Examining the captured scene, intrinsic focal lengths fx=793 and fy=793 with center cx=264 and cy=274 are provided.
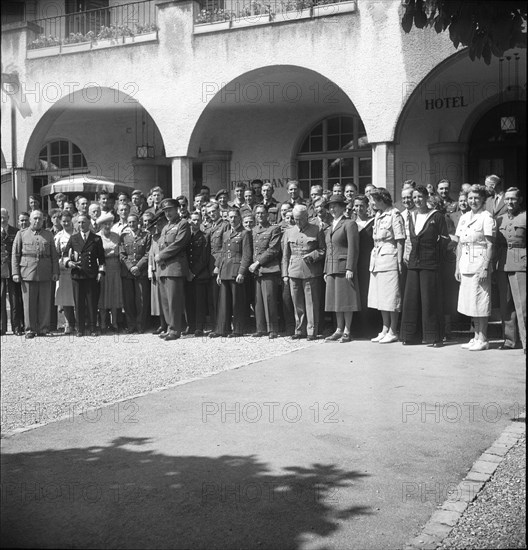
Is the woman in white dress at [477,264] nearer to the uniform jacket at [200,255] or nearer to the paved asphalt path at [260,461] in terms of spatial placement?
the paved asphalt path at [260,461]

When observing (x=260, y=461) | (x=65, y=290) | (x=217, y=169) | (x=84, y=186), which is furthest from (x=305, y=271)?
(x=217, y=169)

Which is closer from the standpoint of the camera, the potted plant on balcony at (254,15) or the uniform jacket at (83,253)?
the uniform jacket at (83,253)

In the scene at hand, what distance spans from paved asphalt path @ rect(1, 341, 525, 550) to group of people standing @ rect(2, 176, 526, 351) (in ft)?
6.62

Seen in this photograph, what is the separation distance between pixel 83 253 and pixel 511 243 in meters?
6.25

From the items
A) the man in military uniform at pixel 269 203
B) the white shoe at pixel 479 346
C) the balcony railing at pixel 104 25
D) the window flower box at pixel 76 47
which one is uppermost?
the balcony railing at pixel 104 25

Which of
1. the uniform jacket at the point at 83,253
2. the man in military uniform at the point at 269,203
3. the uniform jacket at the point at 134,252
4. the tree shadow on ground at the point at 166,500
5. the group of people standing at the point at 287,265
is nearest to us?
the tree shadow on ground at the point at 166,500

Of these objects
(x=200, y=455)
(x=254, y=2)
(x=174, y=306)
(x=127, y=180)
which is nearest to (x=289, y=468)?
(x=200, y=455)

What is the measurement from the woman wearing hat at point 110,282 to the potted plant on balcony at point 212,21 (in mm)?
5783

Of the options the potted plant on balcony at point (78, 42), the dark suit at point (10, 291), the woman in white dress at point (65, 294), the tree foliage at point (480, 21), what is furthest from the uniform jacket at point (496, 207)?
the potted plant on balcony at point (78, 42)

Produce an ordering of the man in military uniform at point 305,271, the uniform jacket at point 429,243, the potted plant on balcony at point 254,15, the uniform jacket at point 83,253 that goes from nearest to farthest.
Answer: the uniform jacket at point 429,243 < the man in military uniform at point 305,271 < the uniform jacket at point 83,253 < the potted plant on balcony at point 254,15

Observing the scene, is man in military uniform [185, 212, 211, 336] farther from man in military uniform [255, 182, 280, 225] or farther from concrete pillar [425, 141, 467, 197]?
concrete pillar [425, 141, 467, 197]

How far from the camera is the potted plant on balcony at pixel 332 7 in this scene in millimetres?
14570

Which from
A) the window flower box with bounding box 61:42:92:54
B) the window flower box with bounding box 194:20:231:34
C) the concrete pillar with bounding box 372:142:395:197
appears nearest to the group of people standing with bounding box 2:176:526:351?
the concrete pillar with bounding box 372:142:395:197

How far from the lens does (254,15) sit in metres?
15.8
